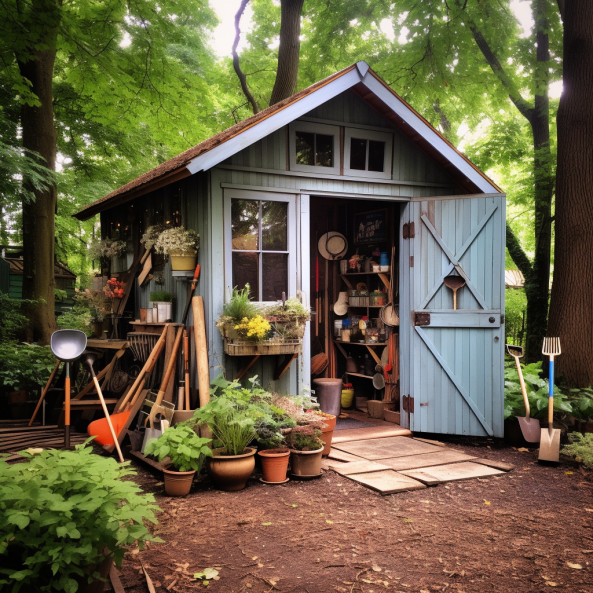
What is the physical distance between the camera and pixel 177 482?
477 centimetres

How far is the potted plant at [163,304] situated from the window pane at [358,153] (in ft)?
9.00

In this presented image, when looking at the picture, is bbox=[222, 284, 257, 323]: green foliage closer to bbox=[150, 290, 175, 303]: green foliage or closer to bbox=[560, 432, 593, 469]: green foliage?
bbox=[150, 290, 175, 303]: green foliage

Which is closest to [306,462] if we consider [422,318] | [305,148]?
[422,318]

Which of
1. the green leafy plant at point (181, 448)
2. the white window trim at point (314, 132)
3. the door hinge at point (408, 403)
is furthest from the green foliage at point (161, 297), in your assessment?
the door hinge at point (408, 403)

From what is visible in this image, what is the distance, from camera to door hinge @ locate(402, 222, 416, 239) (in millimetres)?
6941

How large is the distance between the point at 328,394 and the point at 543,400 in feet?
8.85

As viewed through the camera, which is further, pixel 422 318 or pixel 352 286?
pixel 352 286

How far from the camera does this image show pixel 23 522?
237 cm

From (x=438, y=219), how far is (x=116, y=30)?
5.59 meters

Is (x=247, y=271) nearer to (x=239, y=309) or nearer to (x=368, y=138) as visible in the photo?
(x=239, y=309)

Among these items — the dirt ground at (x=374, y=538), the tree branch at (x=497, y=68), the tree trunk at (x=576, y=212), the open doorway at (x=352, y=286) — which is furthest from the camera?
the tree branch at (x=497, y=68)

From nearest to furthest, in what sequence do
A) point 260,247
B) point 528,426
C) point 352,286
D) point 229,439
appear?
point 229,439 < point 260,247 < point 528,426 < point 352,286

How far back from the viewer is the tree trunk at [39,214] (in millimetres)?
9750

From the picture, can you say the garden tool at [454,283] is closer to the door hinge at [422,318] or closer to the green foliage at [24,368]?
the door hinge at [422,318]
